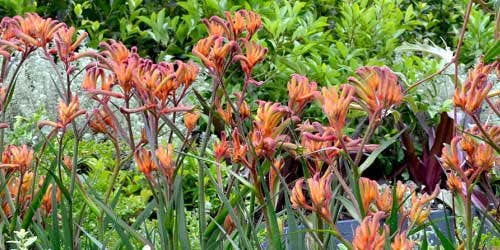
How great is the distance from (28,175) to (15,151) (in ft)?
0.70

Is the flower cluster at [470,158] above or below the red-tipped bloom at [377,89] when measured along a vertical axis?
below

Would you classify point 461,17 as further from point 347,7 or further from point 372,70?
point 372,70

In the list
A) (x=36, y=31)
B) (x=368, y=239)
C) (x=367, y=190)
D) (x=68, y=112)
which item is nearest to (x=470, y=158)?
(x=367, y=190)

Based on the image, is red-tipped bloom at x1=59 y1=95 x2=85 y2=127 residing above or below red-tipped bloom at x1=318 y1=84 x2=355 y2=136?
above

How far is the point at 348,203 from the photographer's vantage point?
1.41 meters

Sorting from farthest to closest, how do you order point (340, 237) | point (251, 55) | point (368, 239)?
point (251, 55)
point (340, 237)
point (368, 239)

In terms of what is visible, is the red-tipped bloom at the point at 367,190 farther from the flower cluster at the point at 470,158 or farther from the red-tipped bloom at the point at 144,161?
the red-tipped bloom at the point at 144,161

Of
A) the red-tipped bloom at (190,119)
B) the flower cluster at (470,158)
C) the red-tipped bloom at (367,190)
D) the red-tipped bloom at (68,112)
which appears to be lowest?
the red-tipped bloom at (367,190)

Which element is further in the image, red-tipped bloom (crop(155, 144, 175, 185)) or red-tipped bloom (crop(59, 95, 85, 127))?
red-tipped bloom (crop(59, 95, 85, 127))

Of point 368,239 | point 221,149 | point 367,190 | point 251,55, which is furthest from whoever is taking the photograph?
point 221,149

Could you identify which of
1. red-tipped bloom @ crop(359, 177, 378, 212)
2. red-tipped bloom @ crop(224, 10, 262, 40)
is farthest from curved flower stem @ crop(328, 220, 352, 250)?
red-tipped bloom @ crop(224, 10, 262, 40)

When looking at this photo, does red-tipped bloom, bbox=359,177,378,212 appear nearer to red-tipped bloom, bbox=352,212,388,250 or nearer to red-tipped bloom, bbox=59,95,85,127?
red-tipped bloom, bbox=352,212,388,250

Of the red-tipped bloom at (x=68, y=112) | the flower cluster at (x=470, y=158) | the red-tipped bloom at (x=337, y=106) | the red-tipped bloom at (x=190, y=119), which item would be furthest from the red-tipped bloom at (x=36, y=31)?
the flower cluster at (x=470, y=158)

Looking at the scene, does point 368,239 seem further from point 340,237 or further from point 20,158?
point 20,158
